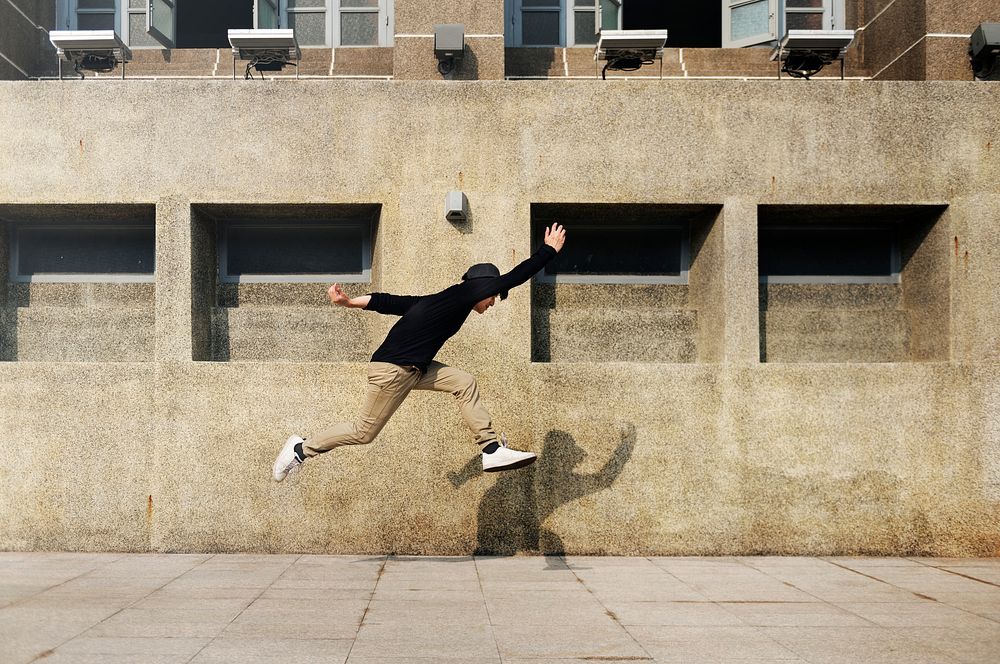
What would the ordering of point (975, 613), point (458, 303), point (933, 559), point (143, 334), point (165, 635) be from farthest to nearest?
point (143, 334)
point (933, 559)
point (458, 303)
point (975, 613)
point (165, 635)

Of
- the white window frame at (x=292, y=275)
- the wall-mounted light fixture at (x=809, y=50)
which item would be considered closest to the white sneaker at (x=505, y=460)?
the white window frame at (x=292, y=275)

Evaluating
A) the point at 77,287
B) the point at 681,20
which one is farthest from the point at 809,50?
the point at 681,20

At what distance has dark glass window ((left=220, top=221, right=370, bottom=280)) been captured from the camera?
8.98m

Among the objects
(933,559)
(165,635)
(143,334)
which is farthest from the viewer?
(143,334)

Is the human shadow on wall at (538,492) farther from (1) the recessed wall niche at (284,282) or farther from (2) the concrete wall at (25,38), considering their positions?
(2) the concrete wall at (25,38)

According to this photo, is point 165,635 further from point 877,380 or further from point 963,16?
point 963,16

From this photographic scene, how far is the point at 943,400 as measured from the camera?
827 centimetres

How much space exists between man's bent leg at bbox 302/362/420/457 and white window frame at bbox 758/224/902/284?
3996 mm

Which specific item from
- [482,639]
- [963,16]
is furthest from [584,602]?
[963,16]

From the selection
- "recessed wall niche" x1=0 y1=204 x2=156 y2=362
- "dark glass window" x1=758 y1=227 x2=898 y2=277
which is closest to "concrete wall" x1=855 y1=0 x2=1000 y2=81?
"dark glass window" x1=758 y1=227 x2=898 y2=277

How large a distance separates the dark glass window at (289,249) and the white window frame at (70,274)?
30.5 inches

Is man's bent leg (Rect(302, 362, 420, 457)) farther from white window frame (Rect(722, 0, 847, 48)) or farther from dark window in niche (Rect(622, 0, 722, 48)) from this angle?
dark window in niche (Rect(622, 0, 722, 48))

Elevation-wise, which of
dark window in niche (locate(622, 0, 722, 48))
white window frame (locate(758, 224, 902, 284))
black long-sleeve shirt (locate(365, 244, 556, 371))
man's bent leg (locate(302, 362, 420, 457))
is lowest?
man's bent leg (locate(302, 362, 420, 457))

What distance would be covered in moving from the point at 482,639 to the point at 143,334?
5.26m
